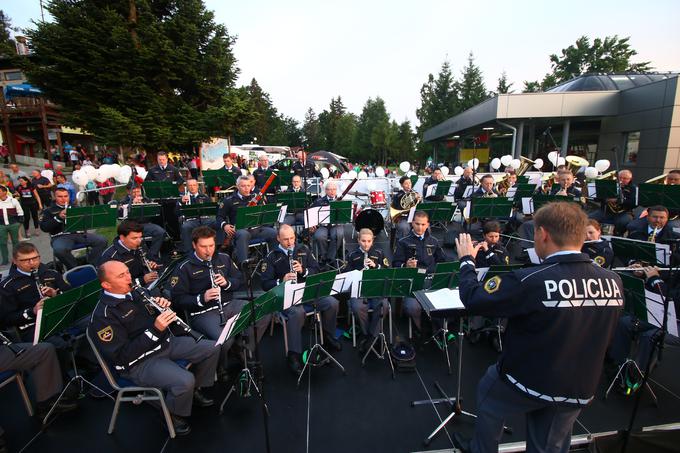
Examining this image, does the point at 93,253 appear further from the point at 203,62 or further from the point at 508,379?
the point at 203,62

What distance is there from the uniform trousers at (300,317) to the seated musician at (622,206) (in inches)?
285

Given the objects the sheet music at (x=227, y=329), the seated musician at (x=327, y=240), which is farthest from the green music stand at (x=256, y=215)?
the sheet music at (x=227, y=329)

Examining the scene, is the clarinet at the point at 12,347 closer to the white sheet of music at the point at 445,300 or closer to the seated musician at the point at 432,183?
the white sheet of music at the point at 445,300

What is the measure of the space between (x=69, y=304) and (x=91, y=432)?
1.31m

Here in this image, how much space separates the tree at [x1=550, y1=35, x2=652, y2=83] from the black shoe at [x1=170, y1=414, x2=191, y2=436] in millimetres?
48369

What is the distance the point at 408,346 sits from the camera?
444 centimetres

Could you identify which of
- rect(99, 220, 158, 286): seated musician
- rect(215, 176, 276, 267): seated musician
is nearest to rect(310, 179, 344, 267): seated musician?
rect(215, 176, 276, 267): seated musician

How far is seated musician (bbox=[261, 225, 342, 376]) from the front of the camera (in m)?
4.21

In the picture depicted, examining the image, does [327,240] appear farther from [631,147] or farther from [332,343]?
[631,147]

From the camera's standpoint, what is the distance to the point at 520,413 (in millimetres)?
2152

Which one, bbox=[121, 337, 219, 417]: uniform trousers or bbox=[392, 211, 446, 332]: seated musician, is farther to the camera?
bbox=[392, 211, 446, 332]: seated musician

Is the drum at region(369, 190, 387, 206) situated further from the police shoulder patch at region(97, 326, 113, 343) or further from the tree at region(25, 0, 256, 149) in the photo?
the tree at region(25, 0, 256, 149)

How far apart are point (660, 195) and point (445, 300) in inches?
262

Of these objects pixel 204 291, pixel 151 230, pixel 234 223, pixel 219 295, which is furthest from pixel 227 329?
pixel 151 230
